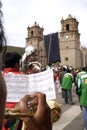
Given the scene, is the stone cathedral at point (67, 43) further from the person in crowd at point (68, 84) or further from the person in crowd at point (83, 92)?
the person in crowd at point (83, 92)

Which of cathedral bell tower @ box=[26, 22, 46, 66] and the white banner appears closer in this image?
the white banner

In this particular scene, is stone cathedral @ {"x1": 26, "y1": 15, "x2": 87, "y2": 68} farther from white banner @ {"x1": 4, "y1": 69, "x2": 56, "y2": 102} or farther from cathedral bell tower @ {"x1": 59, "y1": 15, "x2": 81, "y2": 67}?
white banner @ {"x1": 4, "y1": 69, "x2": 56, "y2": 102}

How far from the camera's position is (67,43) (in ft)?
277

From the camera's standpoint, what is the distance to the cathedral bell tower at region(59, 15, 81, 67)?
8012cm

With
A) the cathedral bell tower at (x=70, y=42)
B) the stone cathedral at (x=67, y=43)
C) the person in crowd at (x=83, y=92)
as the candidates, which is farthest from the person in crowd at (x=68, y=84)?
the cathedral bell tower at (x=70, y=42)

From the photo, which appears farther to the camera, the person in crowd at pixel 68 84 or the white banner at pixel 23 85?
the person in crowd at pixel 68 84

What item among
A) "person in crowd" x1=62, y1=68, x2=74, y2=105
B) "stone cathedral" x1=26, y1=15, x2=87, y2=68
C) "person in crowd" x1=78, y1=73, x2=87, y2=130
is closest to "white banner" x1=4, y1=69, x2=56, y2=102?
"person in crowd" x1=78, y1=73, x2=87, y2=130

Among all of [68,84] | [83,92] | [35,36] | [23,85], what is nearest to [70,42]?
[35,36]

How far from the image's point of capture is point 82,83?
6.73m

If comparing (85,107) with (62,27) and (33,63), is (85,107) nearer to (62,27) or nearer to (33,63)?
(33,63)

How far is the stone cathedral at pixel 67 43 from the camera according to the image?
264 ft

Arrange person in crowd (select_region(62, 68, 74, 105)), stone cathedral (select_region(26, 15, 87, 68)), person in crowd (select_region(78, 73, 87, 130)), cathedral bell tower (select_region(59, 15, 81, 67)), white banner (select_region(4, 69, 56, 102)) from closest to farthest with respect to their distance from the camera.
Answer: white banner (select_region(4, 69, 56, 102)) < person in crowd (select_region(78, 73, 87, 130)) < person in crowd (select_region(62, 68, 74, 105)) < cathedral bell tower (select_region(59, 15, 81, 67)) < stone cathedral (select_region(26, 15, 87, 68))

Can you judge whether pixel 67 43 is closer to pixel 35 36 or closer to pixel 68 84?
pixel 35 36

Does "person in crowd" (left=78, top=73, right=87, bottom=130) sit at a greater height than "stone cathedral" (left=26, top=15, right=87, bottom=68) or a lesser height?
lesser
